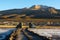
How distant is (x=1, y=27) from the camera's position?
97.3 ft

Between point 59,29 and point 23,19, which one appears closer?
point 23,19

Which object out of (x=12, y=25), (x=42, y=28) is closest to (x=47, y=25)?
(x=42, y=28)

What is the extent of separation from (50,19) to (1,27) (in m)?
11.3

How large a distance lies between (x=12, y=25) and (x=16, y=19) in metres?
11.1

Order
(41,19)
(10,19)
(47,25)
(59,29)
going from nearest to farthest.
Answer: (41,19), (10,19), (59,29), (47,25)

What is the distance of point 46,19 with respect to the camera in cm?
1944

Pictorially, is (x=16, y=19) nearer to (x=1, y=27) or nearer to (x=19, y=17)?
(x=19, y=17)

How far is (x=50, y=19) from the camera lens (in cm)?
1972

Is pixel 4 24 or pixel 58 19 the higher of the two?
pixel 58 19

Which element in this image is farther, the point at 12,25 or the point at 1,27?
the point at 12,25

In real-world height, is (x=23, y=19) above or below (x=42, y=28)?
above

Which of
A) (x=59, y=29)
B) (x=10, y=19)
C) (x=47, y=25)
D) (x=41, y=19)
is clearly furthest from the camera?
(x=47, y=25)

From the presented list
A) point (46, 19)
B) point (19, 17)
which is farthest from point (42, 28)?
point (46, 19)

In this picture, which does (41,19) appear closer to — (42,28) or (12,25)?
(42,28)
